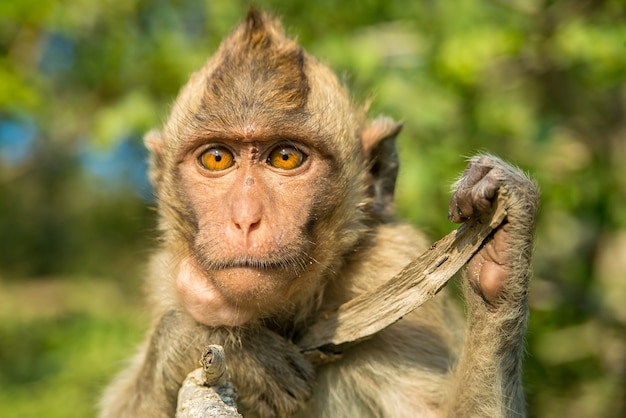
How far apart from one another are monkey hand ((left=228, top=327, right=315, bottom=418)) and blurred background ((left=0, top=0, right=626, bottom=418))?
1.32 m

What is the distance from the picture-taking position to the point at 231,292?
331 centimetres

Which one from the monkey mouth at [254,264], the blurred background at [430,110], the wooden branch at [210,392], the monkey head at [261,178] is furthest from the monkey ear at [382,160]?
the wooden branch at [210,392]

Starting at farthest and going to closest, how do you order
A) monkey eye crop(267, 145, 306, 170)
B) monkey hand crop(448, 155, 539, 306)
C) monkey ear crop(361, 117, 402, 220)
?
monkey ear crop(361, 117, 402, 220) < monkey eye crop(267, 145, 306, 170) < monkey hand crop(448, 155, 539, 306)

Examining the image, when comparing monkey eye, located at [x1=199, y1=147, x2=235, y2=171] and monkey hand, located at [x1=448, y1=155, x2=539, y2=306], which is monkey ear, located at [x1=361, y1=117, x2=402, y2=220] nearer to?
monkey eye, located at [x1=199, y1=147, x2=235, y2=171]

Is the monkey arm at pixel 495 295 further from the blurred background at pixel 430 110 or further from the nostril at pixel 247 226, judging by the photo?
the blurred background at pixel 430 110

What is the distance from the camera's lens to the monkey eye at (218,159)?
365cm

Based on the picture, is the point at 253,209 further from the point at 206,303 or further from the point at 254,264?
the point at 206,303

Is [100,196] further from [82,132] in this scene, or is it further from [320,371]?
[320,371]

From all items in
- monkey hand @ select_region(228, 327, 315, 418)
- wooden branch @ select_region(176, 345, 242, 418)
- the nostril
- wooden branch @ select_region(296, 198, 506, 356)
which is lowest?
wooden branch @ select_region(176, 345, 242, 418)

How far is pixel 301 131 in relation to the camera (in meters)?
3.65

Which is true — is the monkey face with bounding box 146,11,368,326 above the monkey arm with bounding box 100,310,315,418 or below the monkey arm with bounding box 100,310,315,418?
above

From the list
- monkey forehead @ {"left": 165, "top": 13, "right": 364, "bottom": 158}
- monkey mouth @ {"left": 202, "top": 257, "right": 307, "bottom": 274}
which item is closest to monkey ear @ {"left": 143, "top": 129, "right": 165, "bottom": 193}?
monkey forehead @ {"left": 165, "top": 13, "right": 364, "bottom": 158}

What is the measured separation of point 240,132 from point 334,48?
214 cm

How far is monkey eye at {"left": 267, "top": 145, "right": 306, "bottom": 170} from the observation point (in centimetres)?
359
